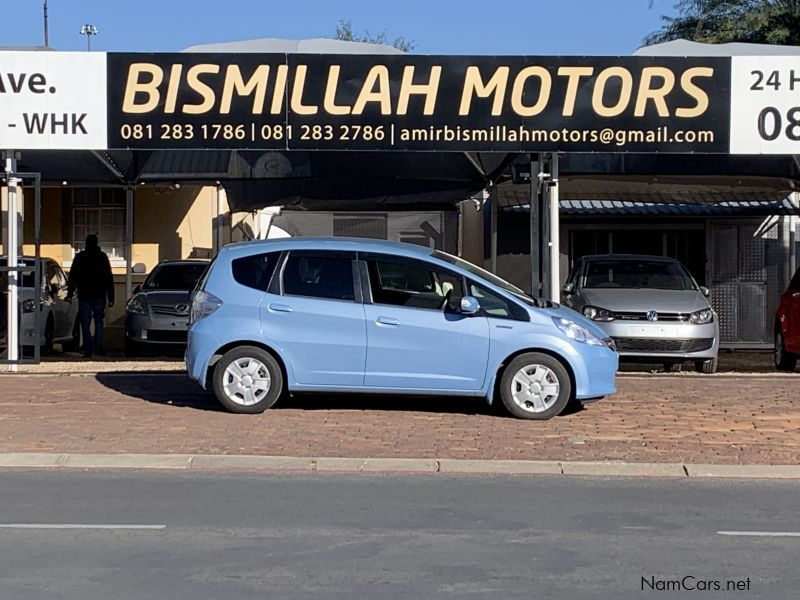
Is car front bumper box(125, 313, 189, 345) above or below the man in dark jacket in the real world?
below

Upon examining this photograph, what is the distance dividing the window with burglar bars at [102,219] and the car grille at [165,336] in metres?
4.43

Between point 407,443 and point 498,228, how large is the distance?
38.8 ft

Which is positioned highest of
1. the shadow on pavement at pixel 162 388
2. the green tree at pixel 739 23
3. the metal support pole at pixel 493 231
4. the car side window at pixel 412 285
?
the green tree at pixel 739 23

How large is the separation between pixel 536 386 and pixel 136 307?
8.76 m

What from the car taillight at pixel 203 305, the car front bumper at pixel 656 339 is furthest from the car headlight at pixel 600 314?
the car taillight at pixel 203 305

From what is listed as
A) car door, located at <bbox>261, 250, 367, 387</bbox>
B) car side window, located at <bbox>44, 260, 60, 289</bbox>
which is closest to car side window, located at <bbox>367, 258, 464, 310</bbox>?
car door, located at <bbox>261, 250, 367, 387</bbox>

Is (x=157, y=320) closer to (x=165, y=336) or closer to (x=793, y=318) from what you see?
(x=165, y=336)

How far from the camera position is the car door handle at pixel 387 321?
11273 millimetres

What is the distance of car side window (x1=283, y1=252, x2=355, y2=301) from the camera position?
37.7 ft

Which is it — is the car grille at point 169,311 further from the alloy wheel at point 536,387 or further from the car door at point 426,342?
the alloy wheel at point 536,387

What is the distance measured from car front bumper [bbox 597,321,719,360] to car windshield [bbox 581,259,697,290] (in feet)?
4.26

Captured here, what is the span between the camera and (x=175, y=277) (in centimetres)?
1902

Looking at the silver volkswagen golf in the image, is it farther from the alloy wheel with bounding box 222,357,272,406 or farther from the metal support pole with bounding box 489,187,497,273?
the alloy wheel with bounding box 222,357,272,406

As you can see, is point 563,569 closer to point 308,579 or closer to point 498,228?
point 308,579
